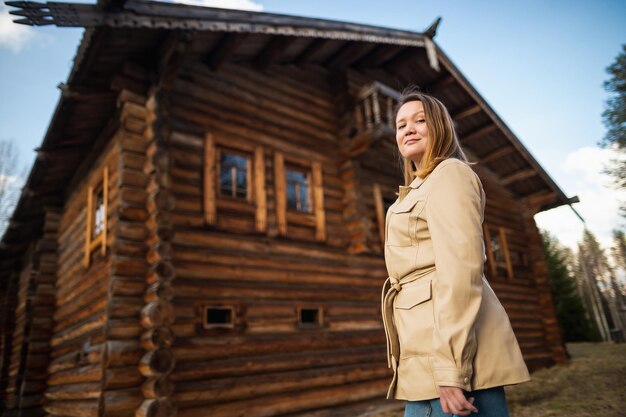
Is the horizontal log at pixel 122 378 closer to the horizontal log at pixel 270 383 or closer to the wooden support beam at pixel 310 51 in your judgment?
the horizontal log at pixel 270 383

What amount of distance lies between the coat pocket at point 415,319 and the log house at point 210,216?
4792 mm

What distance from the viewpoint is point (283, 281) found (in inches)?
300

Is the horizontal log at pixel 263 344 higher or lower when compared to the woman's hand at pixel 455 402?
higher

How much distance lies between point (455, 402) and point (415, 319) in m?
0.32

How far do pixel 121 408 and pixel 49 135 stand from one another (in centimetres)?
562

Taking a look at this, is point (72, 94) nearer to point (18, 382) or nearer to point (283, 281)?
point (283, 281)

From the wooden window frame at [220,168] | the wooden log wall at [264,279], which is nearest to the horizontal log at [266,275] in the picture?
the wooden log wall at [264,279]

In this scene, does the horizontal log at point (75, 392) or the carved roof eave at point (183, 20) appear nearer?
the carved roof eave at point (183, 20)

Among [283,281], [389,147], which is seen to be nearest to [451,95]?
[389,147]

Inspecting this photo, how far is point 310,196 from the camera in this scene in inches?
350

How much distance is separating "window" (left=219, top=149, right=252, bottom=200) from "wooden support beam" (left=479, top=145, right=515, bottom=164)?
9.26m

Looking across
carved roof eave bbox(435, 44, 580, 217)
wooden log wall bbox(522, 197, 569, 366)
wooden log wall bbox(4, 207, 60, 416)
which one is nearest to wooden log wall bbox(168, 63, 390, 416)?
carved roof eave bbox(435, 44, 580, 217)

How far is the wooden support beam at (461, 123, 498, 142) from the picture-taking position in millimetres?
12875

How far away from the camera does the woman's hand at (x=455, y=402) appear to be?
133cm
